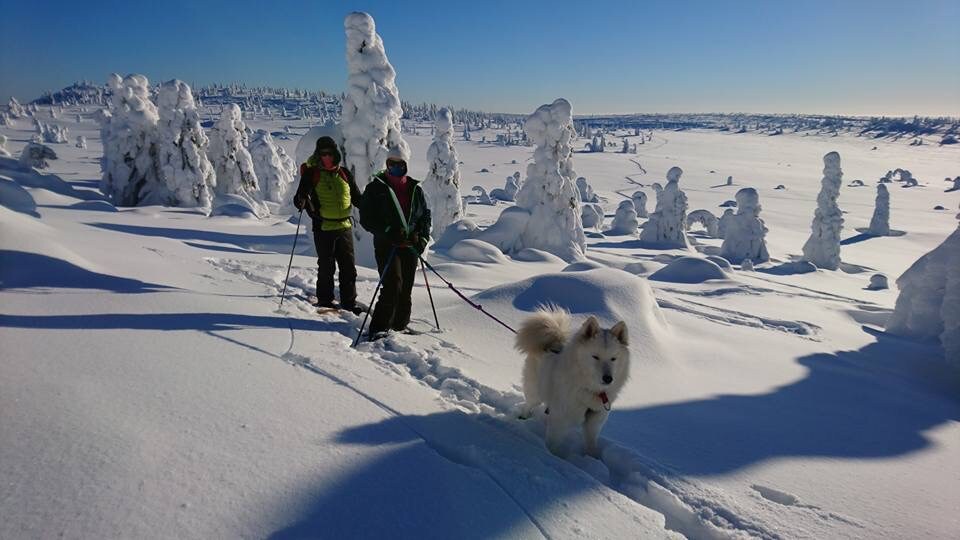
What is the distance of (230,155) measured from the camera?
38.8 metres

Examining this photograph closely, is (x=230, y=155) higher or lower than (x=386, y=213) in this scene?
higher

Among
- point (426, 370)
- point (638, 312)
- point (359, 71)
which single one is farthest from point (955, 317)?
point (359, 71)

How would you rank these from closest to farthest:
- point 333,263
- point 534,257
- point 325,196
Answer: point 325,196
point 333,263
point 534,257

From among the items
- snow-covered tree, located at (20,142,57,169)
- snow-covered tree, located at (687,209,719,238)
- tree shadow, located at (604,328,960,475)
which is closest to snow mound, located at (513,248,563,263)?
tree shadow, located at (604,328,960,475)

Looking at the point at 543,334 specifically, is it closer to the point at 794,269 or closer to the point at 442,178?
the point at 442,178

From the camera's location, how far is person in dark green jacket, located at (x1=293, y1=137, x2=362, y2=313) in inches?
262

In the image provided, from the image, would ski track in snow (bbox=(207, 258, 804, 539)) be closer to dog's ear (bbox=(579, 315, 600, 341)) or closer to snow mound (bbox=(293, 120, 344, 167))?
dog's ear (bbox=(579, 315, 600, 341))

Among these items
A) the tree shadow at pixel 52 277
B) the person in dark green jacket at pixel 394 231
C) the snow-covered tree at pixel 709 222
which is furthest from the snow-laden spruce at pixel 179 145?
the snow-covered tree at pixel 709 222

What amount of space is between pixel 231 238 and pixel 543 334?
19628 mm

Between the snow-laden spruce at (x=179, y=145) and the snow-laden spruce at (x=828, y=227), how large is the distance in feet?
141

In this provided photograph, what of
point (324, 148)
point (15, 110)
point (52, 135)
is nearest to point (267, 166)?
point (324, 148)

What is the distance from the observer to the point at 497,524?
8.66 ft

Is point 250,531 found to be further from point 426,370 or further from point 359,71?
point 359,71

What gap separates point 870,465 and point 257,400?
5148 mm
